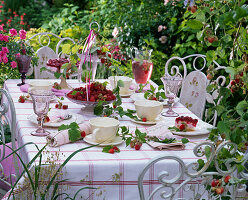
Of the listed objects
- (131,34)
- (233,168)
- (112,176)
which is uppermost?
(131,34)

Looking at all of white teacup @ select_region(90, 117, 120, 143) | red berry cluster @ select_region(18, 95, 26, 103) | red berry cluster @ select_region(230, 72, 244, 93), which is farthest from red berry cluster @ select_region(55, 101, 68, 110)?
red berry cluster @ select_region(230, 72, 244, 93)

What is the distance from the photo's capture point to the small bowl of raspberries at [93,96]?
2320mm

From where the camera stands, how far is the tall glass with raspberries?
9.77 ft

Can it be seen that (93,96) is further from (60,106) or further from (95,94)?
(60,106)

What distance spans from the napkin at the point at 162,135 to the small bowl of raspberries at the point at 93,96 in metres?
0.33

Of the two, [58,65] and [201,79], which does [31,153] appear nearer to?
[58,65]

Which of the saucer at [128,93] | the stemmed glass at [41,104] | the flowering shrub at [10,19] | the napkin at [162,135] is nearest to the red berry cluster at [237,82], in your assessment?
the napkin at [162,135]

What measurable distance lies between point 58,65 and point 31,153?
4.03 feet

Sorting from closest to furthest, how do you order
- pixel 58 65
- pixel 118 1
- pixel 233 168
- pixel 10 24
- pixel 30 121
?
pixel 233 168 → pixel 30 121 → pixel 58 65 → pixel 118 1 → pixel 10 24

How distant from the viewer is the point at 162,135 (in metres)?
1.99

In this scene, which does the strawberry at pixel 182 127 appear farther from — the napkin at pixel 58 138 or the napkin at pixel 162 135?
the napkin at pixel 58 138

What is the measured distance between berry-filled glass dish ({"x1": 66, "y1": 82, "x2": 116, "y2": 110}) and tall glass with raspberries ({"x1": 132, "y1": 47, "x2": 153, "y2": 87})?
2.16 ft

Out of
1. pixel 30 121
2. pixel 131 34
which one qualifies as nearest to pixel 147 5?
pixel 131 34

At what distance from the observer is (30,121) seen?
2.20 meters
